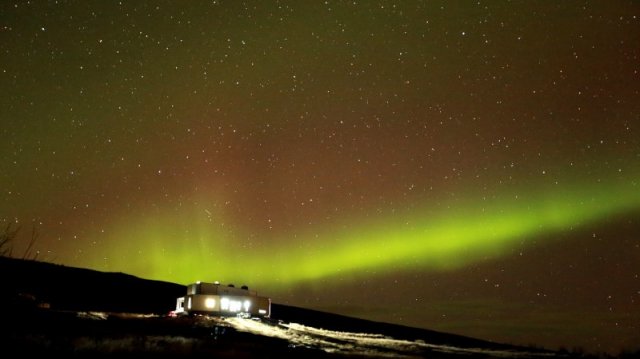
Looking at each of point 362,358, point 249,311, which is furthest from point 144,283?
point 362,358

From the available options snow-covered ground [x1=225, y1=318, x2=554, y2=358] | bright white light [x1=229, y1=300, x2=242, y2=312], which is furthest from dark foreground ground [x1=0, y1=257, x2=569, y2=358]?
bright white light [x1=229, y1=300, x2=242, y2=312]

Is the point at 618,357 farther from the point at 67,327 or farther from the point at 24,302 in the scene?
the point at 24,302

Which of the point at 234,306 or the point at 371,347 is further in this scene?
the point at 234,306

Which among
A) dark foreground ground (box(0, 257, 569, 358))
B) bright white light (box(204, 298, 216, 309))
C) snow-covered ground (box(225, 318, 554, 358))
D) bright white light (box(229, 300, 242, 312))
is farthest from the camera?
bright white light (box(229, 300, 242, 312))

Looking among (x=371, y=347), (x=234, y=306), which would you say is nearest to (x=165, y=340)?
(x=371, y=347)

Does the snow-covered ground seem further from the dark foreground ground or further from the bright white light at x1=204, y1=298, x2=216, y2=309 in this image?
the bright white light at x1=204, y1=298, x2=216, y2=309

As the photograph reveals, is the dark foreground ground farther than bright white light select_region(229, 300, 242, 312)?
No

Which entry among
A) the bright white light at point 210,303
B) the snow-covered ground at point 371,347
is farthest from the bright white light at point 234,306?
the snow-covered ground at point 371,347

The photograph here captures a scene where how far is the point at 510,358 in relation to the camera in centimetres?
2150

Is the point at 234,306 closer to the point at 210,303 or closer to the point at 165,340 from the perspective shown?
the point at 210,303

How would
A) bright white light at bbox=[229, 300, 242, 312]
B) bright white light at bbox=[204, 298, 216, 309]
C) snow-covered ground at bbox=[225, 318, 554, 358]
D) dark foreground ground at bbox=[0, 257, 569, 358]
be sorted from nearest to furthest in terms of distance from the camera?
dark foreground ground at bbox=[0, 257, 569, 358] < snow-covered ground at bbox=[225, 318, 554, 358] < bright white light at bbox=[204, 298, 216, 309] < bright white light at bbox=[229, 300, 242, 312]

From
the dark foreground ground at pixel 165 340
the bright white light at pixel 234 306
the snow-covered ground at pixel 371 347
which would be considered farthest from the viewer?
the bright white light at pixel 234 306

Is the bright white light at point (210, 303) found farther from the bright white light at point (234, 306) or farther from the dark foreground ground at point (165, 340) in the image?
the dark foreground ground at point (165, 340)

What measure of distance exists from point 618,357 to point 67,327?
72.8ft
